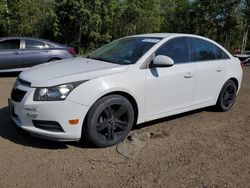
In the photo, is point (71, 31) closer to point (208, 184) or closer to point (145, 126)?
point (145, 126)

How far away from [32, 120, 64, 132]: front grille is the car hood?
464 mm

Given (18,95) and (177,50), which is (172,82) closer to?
(177,50)

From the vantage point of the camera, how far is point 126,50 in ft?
16.1

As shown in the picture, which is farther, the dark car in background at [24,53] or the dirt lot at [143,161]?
the dark car in background at [24,53]

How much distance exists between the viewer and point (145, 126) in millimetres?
5105

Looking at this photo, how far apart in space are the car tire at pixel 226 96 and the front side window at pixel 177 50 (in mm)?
1296

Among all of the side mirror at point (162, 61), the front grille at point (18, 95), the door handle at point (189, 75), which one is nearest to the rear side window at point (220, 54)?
the door handle at point (189, 75)

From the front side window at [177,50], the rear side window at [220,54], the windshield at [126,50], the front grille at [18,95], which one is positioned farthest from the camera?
the rear side window at [220,54]

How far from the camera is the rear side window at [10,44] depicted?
9.69 metres

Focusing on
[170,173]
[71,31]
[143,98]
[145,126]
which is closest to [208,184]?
[170,173]

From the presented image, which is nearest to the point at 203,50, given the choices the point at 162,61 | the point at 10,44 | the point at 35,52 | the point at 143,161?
the point at 162,61

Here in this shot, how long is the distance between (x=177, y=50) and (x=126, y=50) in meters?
0.84

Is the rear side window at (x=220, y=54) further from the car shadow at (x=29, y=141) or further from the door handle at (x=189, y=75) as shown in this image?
the car shadow at (x=29, y=141)

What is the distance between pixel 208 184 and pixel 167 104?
5.50 ft
